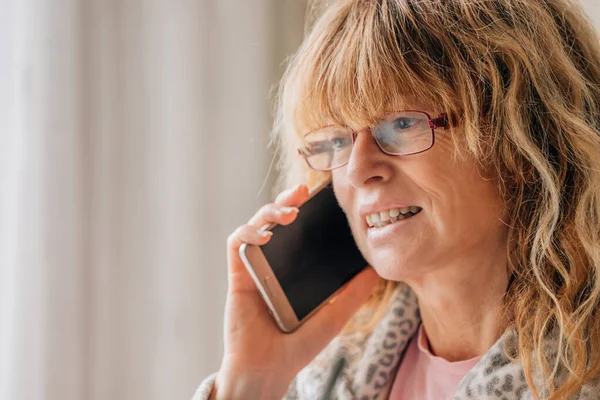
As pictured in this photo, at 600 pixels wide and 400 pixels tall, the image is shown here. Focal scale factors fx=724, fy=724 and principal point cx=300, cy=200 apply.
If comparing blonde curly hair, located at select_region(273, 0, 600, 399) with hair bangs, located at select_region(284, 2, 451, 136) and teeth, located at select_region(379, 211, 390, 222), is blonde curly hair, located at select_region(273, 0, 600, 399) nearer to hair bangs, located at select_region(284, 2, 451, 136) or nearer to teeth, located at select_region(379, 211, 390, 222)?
hair bangs, located at select_region(284, 2, 451, 136)

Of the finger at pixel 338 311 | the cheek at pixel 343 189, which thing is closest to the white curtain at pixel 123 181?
the finger at pixel 338 311

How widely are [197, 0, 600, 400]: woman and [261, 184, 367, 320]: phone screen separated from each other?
14cm

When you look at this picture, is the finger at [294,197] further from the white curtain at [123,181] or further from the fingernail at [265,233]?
the white curtain at [123,181]

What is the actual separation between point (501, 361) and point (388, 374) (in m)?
0.25

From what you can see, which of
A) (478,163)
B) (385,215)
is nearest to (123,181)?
(385,215)

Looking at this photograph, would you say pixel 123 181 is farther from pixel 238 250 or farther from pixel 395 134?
pixel 395 134

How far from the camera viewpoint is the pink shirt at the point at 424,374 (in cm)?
125

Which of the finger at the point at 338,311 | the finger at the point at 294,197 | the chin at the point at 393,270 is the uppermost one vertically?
the finger at the point at 294,197

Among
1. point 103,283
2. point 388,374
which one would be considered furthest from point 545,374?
point 103,283

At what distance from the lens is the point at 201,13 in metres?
1.47

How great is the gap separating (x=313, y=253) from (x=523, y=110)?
Result: 0.49 m

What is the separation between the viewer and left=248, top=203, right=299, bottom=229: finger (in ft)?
4.46

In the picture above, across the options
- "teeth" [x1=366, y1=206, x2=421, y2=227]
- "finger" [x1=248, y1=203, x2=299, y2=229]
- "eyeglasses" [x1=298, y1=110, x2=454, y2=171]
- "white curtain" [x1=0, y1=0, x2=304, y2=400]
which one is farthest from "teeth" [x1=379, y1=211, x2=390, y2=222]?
"white curtain" [x1=0, y1=0, x2=304, y2=400]

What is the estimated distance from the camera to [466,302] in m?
1.25
